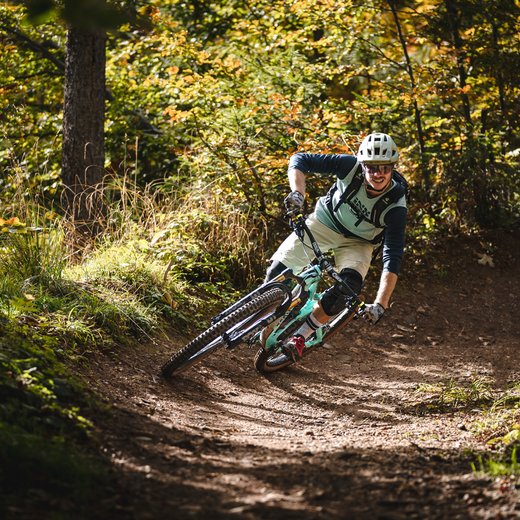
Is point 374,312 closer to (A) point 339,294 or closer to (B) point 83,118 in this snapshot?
(A) point 339,294

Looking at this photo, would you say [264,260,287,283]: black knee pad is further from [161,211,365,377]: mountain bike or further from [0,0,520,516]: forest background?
[0,0,520,516]: forest background

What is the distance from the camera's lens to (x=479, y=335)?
356 inches

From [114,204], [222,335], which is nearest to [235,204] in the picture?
[114,204]

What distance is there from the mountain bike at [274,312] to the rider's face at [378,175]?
25.1 inches

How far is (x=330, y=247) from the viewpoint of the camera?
673 centimetres

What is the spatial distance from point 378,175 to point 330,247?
3.25ft

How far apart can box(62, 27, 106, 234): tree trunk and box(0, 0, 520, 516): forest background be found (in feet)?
0.10

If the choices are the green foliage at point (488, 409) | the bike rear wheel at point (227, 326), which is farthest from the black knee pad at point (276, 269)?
the green foliage at point (488, 409)

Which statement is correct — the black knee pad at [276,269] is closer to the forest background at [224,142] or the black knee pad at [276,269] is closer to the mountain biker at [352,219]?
the mountain biker at [352,219]

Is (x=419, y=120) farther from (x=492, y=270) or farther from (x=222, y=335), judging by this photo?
(x=222, y=335)

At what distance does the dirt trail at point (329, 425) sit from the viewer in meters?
3.48

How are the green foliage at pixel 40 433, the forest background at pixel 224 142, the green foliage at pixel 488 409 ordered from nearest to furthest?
the green foliage at pixel 40 433
the green foliage at pixel 488 409
the forest background at pixel 224 142

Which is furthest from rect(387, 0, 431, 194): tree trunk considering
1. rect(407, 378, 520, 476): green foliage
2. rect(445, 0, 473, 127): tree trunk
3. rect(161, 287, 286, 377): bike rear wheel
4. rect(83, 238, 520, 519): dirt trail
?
rect(161, 287, 286, 377): bike rear wheel

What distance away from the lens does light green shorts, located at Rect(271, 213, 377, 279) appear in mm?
6516
